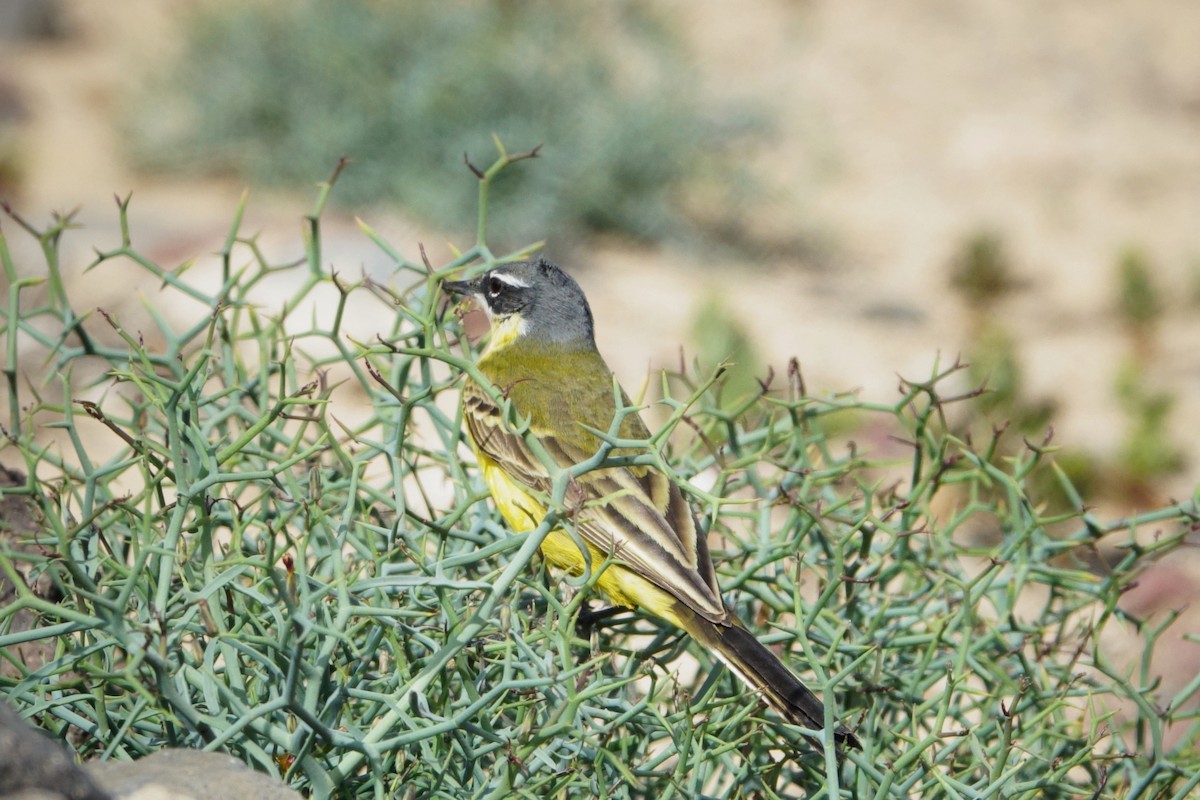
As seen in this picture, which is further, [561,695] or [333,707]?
[561,695]

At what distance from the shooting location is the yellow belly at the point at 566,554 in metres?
2.67

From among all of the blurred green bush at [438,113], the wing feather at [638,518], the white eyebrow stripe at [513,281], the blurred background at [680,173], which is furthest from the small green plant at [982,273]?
the wing feather at [638,518]

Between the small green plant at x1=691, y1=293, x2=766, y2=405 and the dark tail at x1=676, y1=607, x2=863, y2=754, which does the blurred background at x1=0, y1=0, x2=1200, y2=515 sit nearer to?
the small green plant at x1=691, y1=293, x2=766, y2=405

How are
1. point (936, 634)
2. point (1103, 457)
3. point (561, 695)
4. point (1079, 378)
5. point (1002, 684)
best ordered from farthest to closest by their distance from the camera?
point (1079, 378), point (1103, 457), point (1002, 684), point (936, 634), point (561, 695)

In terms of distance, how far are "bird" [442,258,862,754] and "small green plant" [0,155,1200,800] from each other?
0.08m

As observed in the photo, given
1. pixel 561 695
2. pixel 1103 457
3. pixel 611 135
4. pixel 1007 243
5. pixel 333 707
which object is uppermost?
pixel 1007 243

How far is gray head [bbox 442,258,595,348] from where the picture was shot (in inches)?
144

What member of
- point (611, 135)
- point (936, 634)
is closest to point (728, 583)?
point (936, 634)

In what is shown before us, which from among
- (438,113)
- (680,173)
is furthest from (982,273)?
(438,113)

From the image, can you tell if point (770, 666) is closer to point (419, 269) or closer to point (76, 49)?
point (419, 269)

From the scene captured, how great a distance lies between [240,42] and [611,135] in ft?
10.7

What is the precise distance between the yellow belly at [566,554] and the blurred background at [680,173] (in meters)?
3.48

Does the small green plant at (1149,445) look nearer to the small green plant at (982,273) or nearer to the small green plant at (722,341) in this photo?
the small green plant at (722,341)

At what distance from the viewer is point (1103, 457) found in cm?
642
